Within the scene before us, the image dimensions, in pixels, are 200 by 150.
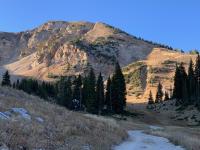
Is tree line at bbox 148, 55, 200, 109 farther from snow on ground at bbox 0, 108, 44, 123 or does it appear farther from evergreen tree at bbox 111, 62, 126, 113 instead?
snow on ground at bbox 0, 108, 44, 123

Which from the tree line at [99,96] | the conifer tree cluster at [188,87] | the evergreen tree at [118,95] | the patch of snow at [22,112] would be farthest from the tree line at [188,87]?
the patch of snow at [22,112]

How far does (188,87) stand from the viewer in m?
117

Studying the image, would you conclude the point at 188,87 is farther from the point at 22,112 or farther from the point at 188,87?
the point at 22,112

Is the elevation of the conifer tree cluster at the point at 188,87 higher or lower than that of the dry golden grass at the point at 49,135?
higher

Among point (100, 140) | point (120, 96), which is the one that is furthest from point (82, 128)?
point (120, 96)

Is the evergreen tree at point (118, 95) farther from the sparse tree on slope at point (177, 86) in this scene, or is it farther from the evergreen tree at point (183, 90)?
the sparse tree on slope at point (177, 86)

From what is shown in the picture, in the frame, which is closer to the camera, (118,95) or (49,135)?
(49,135)

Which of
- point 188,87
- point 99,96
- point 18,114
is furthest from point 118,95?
point 18,114

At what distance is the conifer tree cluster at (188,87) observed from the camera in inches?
4131

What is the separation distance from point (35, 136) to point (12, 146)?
10.8 ft

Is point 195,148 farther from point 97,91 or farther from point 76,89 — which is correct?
point 76,89

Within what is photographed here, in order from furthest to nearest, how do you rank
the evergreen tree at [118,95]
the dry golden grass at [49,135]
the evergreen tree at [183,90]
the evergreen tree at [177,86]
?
the evergreen tree at [177,86]
the evergreen tree at [183,90]
the evergreen tree at [118,95]
the dry golden grass at [49,135]

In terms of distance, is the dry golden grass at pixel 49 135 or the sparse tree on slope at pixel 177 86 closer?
the dry golden grass at pixel 49 135

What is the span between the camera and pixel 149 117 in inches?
3989
